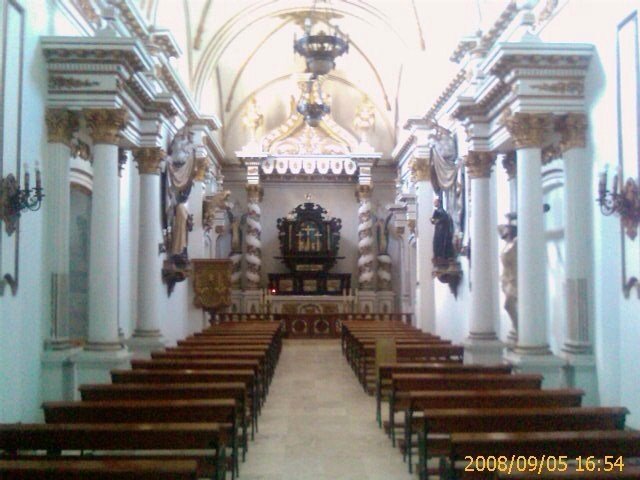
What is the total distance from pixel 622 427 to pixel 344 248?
1905 centimetres

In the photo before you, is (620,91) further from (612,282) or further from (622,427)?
(622,427)

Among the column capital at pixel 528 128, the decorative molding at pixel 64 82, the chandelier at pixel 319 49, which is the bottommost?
the column capital at pixel 528 128

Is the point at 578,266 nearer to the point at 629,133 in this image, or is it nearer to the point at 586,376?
the point at 586,376

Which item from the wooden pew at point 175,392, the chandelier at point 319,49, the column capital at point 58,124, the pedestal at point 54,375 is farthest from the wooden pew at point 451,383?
the chandelier at point 319,49

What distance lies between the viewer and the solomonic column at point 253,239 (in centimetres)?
2324

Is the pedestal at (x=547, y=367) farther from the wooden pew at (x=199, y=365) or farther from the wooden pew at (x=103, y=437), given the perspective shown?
the wooden pew at (x=103, y=437)

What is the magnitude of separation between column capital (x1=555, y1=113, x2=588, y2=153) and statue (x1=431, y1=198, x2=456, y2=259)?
4679 millimetres

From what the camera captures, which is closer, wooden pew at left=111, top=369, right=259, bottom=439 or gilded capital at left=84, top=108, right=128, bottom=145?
wooden pew at left=111, top=369, right=259, bottom=439

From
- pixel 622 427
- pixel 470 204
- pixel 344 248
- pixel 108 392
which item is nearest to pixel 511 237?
pixel 470 204

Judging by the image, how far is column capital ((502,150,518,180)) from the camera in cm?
1105

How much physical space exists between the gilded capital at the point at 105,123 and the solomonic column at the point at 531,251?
16.4 ft

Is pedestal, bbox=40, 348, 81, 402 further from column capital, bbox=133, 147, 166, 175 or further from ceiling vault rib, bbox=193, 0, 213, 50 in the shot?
ceiling vault rib, bbox=193, 0, 213, 50

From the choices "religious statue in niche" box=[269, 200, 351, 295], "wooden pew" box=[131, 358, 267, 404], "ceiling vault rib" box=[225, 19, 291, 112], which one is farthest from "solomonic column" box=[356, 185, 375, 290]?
"wooden pew" box=[131, 358, 267, 404]

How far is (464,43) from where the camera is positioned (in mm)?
12953
